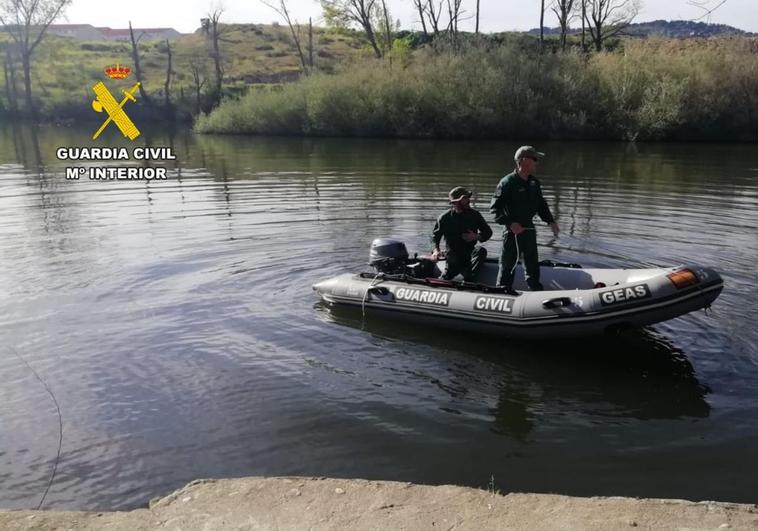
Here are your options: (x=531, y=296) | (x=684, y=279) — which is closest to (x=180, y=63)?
(x=531, y=296)

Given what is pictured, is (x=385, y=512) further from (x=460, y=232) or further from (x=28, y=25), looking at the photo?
(x=28, y=25)

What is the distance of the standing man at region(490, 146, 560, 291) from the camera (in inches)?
281

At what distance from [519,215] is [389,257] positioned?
2037 millimetres

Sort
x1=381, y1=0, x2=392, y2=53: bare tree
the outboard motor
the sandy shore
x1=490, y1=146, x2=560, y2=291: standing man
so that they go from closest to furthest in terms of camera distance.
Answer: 1. the sandy shore
2. x1=490, y1=146, x2=560, y2=291: standing man
3. the outboard motor
4. x1=381, y1=0, x2=392, y2=53: bare tree

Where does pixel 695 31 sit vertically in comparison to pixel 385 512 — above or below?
above

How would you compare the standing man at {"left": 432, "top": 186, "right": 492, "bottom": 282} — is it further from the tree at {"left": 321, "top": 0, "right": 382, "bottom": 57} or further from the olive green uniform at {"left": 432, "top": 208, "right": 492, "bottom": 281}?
the tree at {"left": 321, "top": 0, "right": 382, "bottom": 57}

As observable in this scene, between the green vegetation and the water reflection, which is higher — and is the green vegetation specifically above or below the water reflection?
above

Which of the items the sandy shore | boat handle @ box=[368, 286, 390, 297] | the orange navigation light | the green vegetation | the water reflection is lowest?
the water reflection

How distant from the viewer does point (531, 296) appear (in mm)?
6957

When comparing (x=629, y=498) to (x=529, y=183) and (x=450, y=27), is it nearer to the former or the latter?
(x=529, y=183)

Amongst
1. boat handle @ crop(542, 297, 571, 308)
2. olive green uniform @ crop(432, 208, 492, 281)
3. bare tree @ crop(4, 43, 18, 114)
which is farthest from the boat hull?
bare tree @ crop(4, 43, 18, 114)

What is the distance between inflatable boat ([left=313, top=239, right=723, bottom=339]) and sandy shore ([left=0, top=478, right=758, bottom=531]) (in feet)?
9.08

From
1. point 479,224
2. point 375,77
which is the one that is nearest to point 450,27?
point 375,77

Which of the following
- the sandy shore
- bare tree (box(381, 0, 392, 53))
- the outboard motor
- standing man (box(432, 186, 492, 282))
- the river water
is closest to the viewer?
the sandy shore
